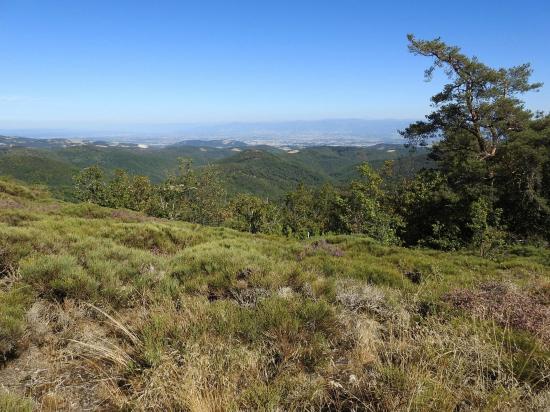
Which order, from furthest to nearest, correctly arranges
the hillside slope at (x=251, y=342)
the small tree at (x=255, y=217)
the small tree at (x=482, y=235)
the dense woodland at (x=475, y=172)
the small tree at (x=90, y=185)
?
the small tree at (x=90, y=185)
the small tree at (x=255, y=217)
the dense woodland at (x=475, y=172)
the small tree at (x=482, y=235)
the hillside slope at (x=251, y=342)

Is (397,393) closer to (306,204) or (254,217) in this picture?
(254,217)

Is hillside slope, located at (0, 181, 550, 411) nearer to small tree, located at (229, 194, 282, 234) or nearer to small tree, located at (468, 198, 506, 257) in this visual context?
small tree, located at (468, 198, 506, 257)

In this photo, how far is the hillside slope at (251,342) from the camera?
2795 millimetres

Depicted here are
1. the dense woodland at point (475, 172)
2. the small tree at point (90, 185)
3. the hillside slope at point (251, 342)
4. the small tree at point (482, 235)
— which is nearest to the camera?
the hillside slope at point (251, 342)

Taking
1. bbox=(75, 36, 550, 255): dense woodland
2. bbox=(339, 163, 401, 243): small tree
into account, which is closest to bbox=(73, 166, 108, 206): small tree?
bbox=(339, 163, 401, 243): small tree

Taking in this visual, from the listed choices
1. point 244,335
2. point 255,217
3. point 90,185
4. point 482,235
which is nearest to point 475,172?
point 482,235

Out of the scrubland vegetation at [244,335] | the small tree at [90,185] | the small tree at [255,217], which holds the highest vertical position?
the scrubland vegetation at [244,335]

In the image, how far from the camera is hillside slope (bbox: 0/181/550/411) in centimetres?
279

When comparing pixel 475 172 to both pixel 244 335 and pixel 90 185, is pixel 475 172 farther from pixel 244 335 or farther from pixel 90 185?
pixel 90 185

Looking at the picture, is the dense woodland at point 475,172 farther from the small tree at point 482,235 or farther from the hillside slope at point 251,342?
the hillside slope at point 251,342

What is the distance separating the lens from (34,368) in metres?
3.44

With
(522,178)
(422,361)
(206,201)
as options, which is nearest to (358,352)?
(422,361)

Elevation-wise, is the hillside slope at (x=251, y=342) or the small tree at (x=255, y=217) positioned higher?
the hillside slope at (x=251, y=342)

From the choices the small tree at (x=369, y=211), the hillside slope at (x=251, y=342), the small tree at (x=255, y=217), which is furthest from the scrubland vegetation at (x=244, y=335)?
the small tree at (x=255, y=217)
